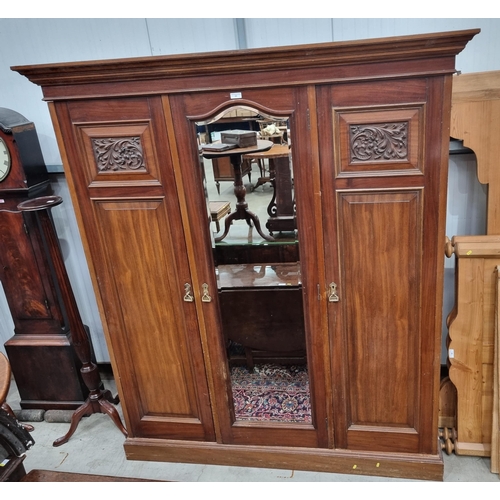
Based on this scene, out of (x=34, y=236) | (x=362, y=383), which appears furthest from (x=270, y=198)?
(x=34, y=236)

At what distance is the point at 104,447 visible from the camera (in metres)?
2.56

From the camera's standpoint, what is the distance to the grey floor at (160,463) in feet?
6.48

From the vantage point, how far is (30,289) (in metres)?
2.64

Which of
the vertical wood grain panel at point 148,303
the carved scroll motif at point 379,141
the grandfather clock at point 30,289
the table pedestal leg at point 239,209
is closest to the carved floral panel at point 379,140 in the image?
the carved scroll motif at point 379,141

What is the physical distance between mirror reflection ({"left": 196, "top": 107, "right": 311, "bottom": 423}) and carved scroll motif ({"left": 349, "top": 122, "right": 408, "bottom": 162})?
0.25m

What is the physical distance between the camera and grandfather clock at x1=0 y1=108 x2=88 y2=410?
2416 millimetres

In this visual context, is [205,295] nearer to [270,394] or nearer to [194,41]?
[270,394]

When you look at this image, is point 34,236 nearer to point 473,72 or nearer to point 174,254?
point 174,254

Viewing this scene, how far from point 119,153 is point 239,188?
49 cm

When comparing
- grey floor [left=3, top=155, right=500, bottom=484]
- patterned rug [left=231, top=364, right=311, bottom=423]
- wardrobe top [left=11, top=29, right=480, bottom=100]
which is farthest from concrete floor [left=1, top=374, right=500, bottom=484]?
wardrobe top [left=11, top=29, right=480, bottom=100]

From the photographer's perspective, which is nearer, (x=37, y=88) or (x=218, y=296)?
(x=218, y=296)

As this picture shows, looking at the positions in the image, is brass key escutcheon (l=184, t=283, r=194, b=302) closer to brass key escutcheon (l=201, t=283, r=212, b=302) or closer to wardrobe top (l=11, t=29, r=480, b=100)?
brass key escutcheon (l=201, t=283, r=212, b=302)

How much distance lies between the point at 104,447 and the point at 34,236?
1.19 meters

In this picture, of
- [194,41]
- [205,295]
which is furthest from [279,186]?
[194,41]
